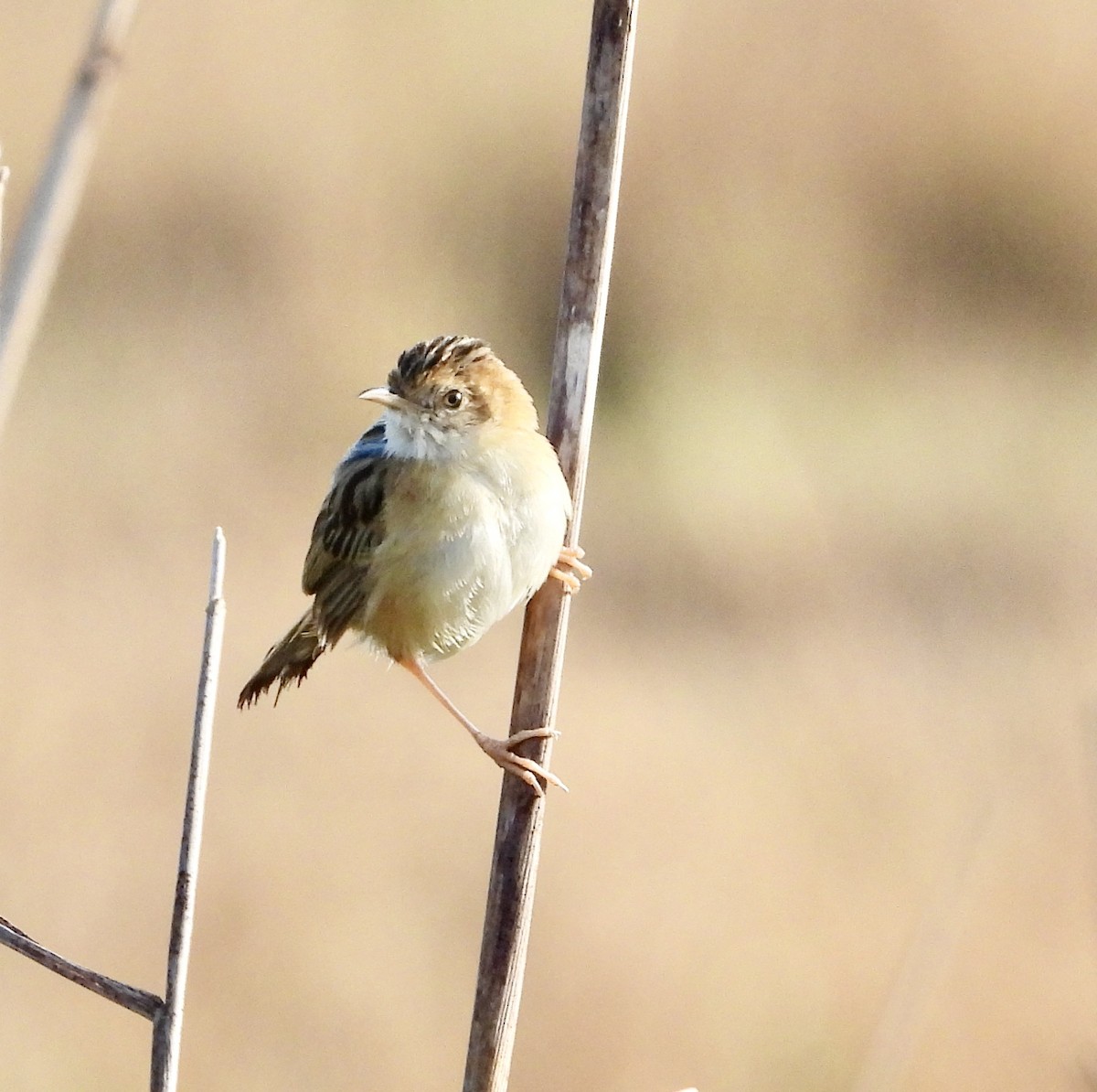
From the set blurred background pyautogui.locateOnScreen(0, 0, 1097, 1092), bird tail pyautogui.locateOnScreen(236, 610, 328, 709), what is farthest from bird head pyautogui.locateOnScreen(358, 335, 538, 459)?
blurred background pyautogui.locateOnScreen(0, 0, 1097, 1092)

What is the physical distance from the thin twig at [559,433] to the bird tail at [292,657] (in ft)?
3.74

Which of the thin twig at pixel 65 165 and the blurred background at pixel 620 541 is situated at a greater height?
the blurred background at pixel 620 541

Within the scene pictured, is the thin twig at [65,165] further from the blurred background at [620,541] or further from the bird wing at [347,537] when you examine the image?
the blurred background at [620,541]

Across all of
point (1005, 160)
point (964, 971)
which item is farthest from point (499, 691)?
point (1005, 160)

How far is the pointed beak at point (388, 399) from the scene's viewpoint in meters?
3.32

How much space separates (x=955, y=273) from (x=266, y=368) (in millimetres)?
5087

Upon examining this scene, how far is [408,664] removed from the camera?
377 centimetres

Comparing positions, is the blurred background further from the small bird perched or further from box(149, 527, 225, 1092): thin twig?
box(149, 527, 225, 1092): thin twig

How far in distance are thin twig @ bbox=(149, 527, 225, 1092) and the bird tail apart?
67.6 inches

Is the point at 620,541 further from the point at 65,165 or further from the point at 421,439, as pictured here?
the point at 65,165

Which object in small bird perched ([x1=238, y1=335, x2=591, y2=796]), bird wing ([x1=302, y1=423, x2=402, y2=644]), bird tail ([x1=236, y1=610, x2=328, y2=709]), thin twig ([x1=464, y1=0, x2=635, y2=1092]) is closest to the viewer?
thin twig ([x1=464, y1=0, x2=635, y2=1092])

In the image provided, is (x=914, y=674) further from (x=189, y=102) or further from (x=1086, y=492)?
(x=189, y=102)

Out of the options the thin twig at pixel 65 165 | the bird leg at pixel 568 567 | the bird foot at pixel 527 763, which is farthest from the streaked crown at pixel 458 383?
the thin twig at pixel 65 165

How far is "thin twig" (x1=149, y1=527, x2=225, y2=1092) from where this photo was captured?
75.0 inches
